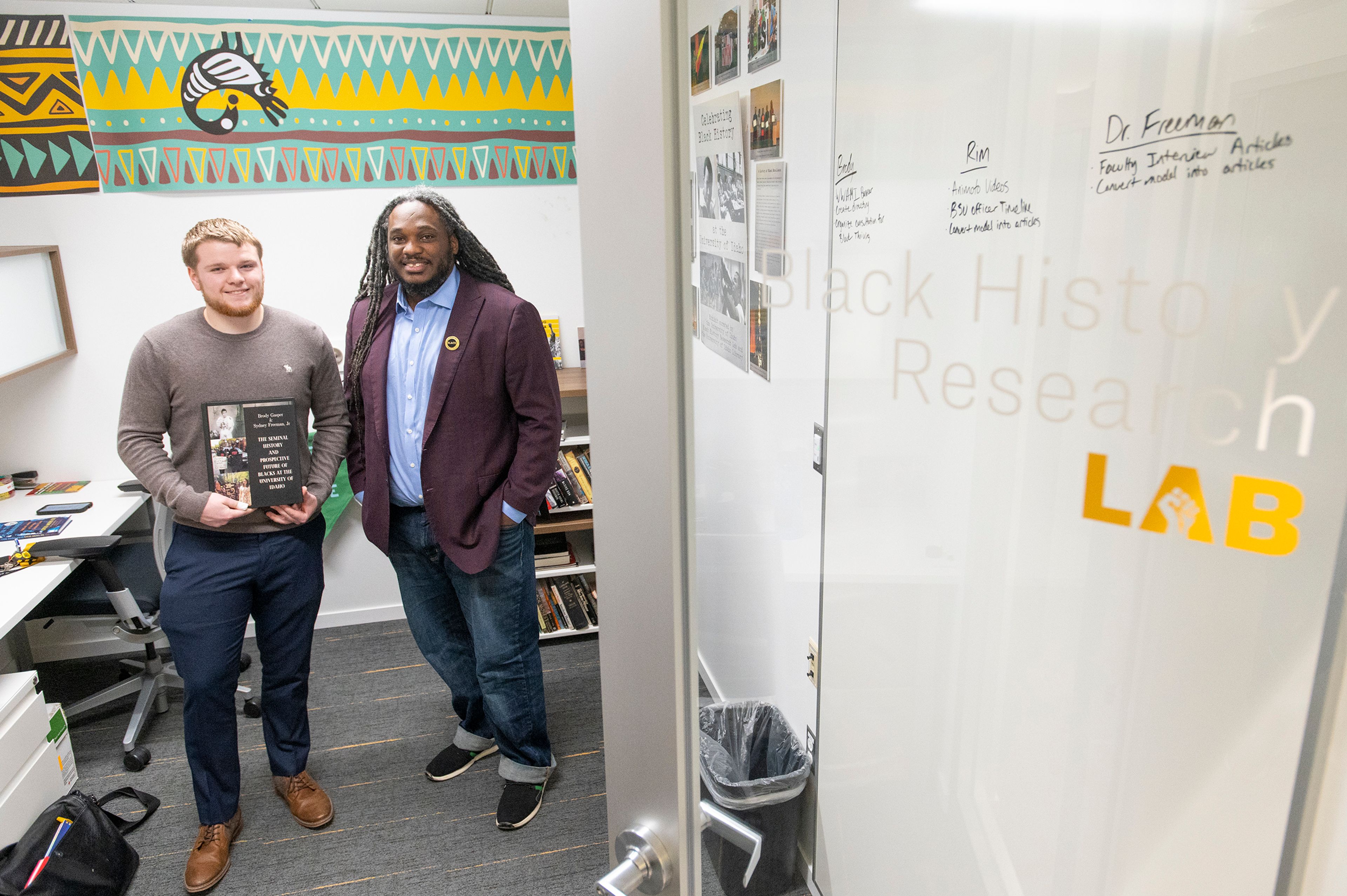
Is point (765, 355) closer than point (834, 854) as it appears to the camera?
Yes

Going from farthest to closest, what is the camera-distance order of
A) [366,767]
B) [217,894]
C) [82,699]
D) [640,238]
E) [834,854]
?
[82,699] < [366,767] < [217,894] < [834,854] < [640,238]

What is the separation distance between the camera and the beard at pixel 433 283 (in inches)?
82.6

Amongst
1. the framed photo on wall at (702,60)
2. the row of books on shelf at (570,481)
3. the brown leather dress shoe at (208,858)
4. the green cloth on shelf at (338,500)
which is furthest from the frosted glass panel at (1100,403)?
the green cloth on shelf at (338,500)

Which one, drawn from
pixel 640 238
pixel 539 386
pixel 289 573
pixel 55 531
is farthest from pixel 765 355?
pixel 55 531

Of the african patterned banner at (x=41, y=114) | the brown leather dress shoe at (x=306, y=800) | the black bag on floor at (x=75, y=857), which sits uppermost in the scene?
the african patterned banner at (x=41, y=114)

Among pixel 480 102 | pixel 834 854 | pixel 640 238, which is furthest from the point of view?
pixel 480 102

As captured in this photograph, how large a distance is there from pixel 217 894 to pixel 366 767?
0.54 meters

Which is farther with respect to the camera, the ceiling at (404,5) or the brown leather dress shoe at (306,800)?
the ceiling at (404,5)

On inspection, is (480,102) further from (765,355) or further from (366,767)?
(765,355)

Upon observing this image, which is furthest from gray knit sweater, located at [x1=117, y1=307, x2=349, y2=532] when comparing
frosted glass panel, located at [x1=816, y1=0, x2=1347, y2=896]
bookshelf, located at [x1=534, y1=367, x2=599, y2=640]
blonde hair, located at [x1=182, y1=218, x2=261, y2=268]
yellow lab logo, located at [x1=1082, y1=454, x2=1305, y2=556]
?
yellow lab logo, located at [x1=1082, y1=454, x2=1305, y2=556]

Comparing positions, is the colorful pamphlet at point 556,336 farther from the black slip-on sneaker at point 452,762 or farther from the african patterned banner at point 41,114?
the african patterned banner at point 41,114

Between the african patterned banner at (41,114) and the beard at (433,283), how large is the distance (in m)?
1.66

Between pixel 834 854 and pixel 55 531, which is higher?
pixel 834 854

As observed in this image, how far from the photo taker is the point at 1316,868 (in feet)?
1.50
